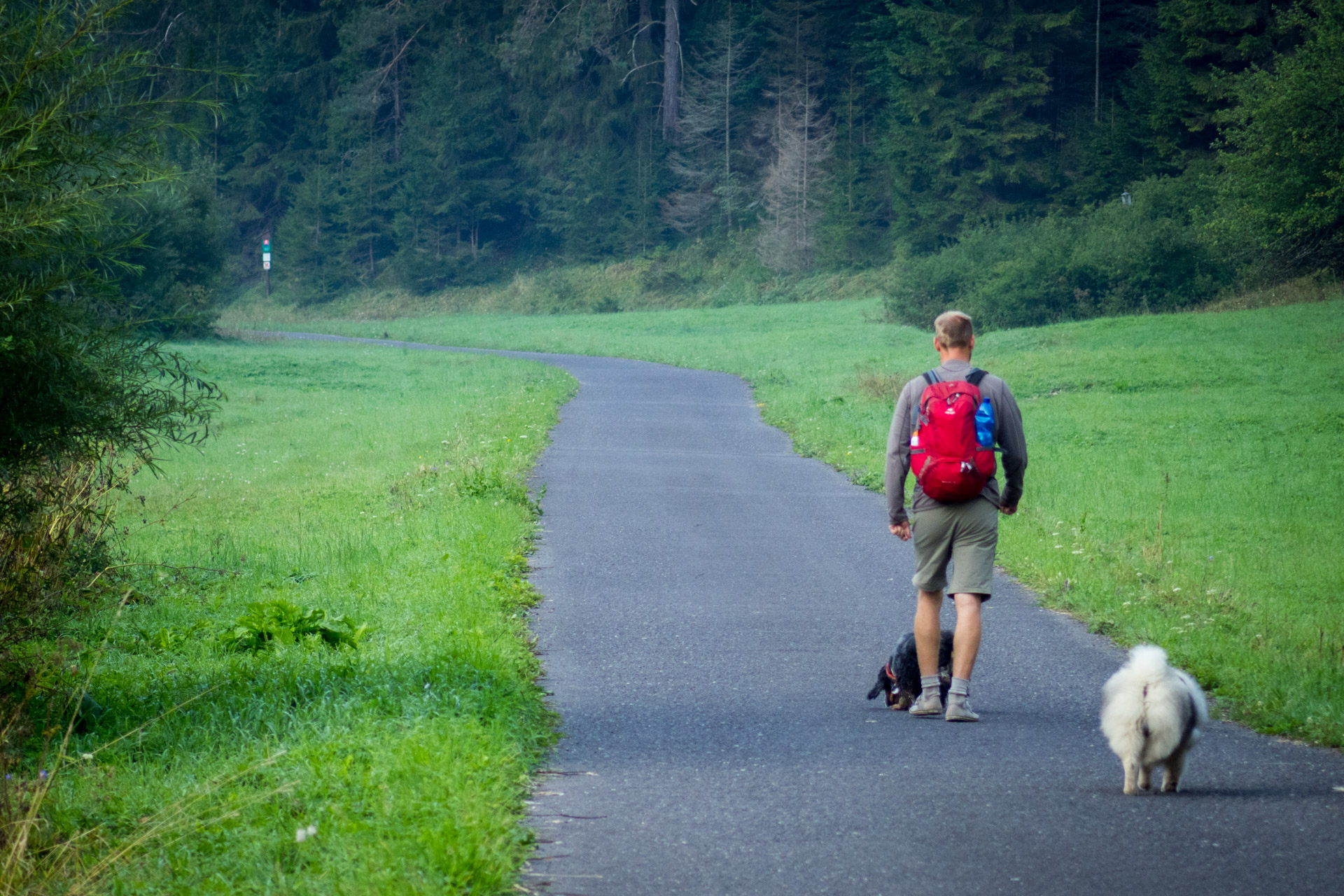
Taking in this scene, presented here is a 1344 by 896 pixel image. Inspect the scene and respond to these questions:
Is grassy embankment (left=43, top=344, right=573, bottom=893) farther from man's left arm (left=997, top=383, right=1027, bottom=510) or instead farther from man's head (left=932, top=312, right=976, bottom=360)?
man's head (left=932, top=312, right=976, bottom=360)

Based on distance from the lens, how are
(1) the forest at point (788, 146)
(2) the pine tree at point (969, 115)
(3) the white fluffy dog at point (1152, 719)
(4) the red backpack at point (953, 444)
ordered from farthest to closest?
1. (2) the pine tree at point (969, 115)
2. (1) the forest at point (788, 146)
3. (4) the red backpack at point (953, 444)
4. (3) the white fluffy dog at point (1152, 719)

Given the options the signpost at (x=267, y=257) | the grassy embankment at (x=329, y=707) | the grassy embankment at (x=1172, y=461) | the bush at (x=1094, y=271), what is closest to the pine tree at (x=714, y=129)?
the signpost at (x=267, y=257)

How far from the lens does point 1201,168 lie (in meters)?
48.4

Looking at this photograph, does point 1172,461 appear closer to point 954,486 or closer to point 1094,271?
point 954,486

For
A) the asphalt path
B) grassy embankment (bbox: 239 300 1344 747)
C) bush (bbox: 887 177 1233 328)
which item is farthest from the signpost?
the asphalt path

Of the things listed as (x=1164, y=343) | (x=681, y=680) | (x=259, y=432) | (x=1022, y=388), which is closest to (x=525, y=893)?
(x=681, y=680)

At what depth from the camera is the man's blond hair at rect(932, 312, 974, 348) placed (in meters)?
6.42

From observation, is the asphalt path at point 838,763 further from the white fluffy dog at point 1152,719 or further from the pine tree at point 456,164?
the pine tree at point 456,164

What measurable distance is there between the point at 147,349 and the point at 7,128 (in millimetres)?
1643

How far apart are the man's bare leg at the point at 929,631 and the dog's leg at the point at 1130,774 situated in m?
1.43

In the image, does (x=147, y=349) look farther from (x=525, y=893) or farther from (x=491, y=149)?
(x=491, y=149)

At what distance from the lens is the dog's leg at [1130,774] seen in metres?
5.18

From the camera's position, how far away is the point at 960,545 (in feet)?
21.3

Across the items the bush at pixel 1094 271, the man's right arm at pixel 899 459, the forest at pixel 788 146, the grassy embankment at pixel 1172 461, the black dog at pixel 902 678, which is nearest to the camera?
the man's right arm at pixel 899 459
